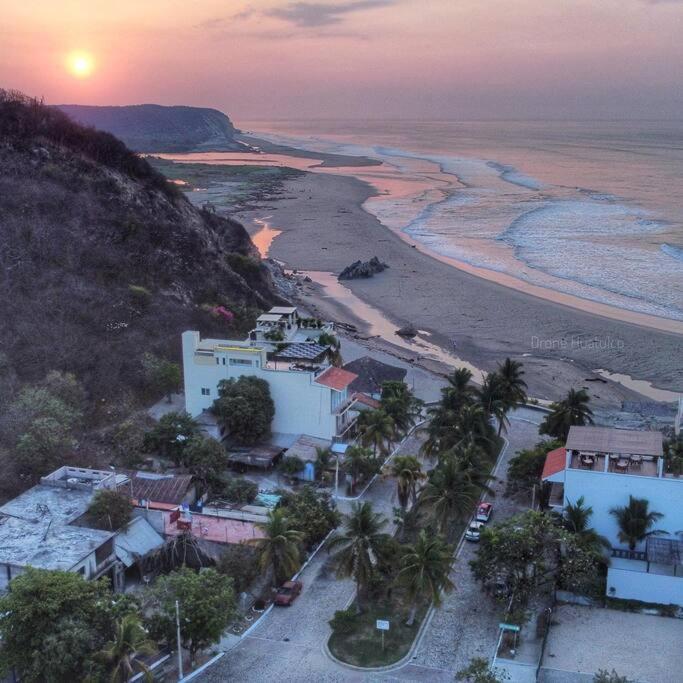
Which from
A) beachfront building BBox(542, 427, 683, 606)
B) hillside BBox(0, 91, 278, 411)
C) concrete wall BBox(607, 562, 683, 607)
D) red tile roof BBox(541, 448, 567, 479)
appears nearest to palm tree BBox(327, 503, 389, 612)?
beachfront building BBox(542, 427, 683, 606)

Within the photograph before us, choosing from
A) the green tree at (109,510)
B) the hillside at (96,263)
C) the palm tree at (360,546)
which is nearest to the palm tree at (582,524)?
the palm tree at (360,546)

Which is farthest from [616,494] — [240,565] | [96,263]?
[96,263]

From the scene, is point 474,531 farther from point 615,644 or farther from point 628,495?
point 615,644

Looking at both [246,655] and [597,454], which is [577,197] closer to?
[597,454]

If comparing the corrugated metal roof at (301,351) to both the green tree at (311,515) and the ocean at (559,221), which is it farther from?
the ocean at (559,221)

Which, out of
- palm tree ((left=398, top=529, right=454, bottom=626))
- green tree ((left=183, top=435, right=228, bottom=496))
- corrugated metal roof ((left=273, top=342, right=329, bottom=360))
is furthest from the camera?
corrugated metal roof ((left=273, top=342, right=329, bottom=360))

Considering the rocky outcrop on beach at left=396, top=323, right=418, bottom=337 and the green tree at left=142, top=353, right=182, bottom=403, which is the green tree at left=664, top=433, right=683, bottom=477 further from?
the rocky outcrop on beach at left=396, top=323, right=418, bottom=337
